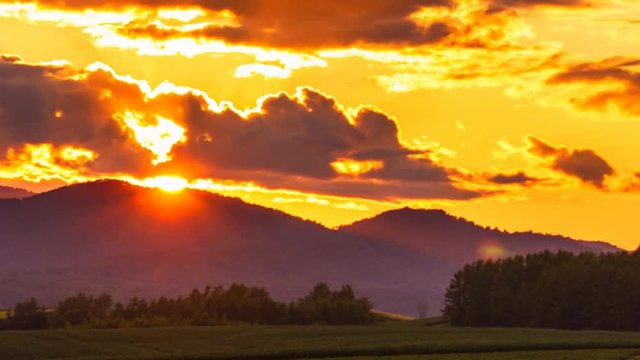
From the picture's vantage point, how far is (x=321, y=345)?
122m

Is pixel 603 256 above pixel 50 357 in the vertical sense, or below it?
above

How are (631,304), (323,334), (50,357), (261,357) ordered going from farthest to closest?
1. (631,304)
2. (323,334)
3. (50,357)
4. (261,357)

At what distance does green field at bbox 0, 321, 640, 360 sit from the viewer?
110125 millimetres

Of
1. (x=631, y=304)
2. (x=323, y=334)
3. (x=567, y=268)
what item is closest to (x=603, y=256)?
(x=567, y=268)

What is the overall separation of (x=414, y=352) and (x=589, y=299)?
71028mm

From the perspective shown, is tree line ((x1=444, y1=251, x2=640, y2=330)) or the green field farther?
tree line ((x1=444, y1=251, x2=640, y2=330))

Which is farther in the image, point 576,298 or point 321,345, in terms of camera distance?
point 576,298

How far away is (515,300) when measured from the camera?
192875 millimetres

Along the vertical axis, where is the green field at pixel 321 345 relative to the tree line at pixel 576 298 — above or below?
Result: below

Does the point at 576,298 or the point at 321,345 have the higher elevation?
the point at 576,298

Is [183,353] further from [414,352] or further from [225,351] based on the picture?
[414,352]

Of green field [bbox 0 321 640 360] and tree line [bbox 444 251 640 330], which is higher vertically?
tree line [bbox 444 251 640 330]

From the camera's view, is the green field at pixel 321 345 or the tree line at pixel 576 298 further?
the tree line at pixel 576 298

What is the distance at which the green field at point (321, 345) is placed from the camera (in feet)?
361
